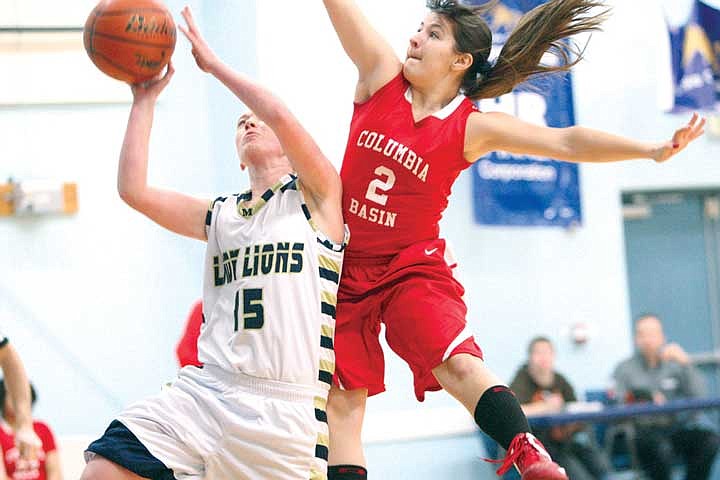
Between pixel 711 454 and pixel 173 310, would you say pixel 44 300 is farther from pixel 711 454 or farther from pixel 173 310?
pixel 711 454

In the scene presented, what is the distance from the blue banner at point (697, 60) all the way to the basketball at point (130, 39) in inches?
224

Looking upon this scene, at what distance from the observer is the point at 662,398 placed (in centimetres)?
768

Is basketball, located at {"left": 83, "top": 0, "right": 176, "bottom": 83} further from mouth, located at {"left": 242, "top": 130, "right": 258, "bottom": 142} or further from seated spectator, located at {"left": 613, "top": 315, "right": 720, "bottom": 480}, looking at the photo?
seated spectator, located at {"left": 613, "top": 315, "right": 720, "bottom": 480}

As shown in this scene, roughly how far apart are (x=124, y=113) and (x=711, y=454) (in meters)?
4.44

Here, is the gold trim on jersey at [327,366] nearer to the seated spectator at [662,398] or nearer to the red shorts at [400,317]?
the red shorts at [400,317]

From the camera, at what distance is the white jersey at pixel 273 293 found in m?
3.21

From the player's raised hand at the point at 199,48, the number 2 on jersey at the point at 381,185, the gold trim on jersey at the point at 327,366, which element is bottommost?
the gold trim on jersey at the point at 327,366

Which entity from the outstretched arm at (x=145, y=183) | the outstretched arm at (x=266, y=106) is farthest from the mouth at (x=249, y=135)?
the outstretched arm at (x=145, y=183)

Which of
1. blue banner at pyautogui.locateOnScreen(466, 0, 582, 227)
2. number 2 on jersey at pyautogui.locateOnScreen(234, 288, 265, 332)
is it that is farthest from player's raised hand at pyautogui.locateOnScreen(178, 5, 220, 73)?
blue banner at pyautogui.locateOnScreen(466, 0, 582, 227)

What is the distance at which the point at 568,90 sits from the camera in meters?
7.81

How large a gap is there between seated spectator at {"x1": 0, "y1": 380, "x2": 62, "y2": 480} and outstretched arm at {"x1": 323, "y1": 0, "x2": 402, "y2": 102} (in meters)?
3.32

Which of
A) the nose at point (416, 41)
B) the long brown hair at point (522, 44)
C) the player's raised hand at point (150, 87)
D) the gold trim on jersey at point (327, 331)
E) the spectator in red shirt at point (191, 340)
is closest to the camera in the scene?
the gold trim on jersey at point (327, 331)

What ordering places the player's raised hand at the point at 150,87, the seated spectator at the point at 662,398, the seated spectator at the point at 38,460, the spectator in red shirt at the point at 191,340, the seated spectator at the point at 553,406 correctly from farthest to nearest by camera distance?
the seated spectator at the point at 662,398
the seated spectator at the point at 553,406
the seated spectator at the point at 38,460
the spectator in red shirt at the point at 191,340
the player's raised hand at the point at 150,87

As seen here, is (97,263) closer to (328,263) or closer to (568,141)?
(328,263)
